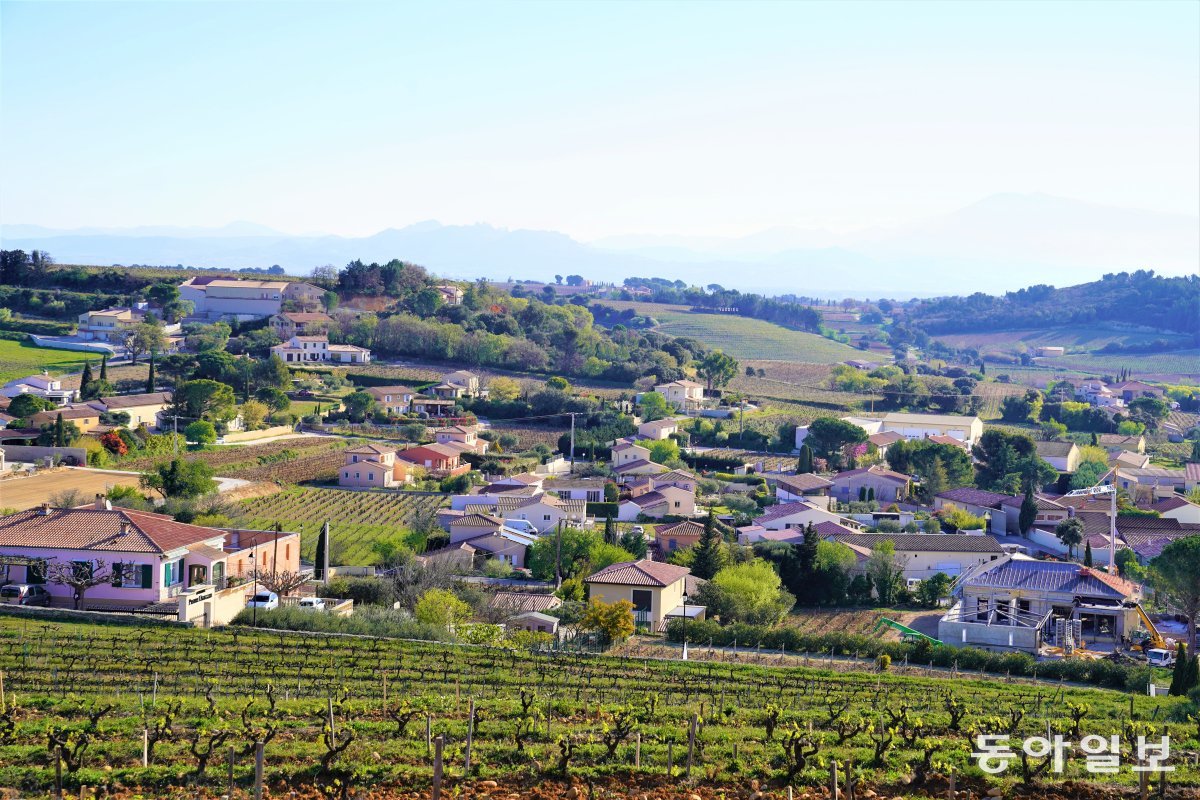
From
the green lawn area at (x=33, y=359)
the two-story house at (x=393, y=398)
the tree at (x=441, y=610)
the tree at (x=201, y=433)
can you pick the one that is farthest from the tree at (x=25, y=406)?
the tree at (x=441, y=610)

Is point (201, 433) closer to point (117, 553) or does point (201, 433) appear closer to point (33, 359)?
point (33, 359)

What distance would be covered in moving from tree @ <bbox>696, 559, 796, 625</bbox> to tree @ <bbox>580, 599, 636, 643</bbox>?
3.88 meters

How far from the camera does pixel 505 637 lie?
838 inches

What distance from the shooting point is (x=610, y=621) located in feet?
71.7

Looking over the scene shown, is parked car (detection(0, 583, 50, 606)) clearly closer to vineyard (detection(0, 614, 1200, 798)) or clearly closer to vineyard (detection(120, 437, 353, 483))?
vineyard (detection(0, 614, 1200, 798))

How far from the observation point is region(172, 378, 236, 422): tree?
158ft

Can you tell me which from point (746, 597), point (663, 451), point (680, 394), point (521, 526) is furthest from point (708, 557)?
point (680, 394)

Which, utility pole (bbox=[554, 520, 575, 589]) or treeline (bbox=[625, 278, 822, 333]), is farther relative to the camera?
treeline (bbox=[625, 278, 822, 333])

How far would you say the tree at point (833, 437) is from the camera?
49375 millimetres

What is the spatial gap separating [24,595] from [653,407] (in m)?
37.7

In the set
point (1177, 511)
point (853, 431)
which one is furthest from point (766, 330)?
point (1177, 511)

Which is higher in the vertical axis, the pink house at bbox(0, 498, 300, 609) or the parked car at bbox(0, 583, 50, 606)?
the pink house at bbox(0, 498, 300, 609)

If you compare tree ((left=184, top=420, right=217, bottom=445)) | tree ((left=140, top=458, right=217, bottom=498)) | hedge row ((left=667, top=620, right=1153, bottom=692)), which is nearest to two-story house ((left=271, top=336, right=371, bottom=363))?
tree ((left=184, top=420, right=217, bottom=445))

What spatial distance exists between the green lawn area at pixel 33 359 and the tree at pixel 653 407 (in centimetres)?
2550
